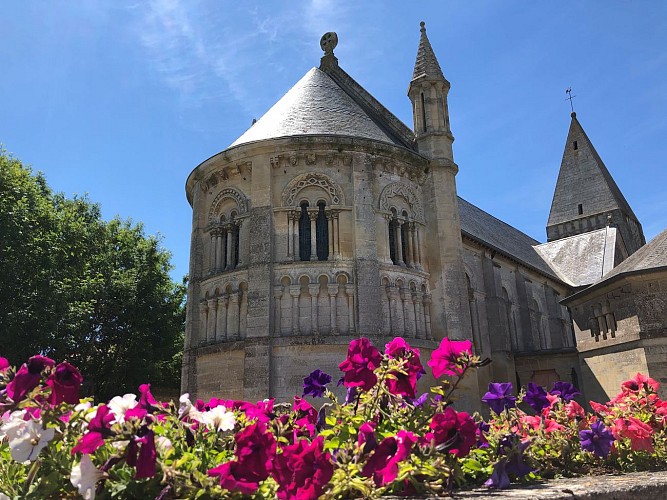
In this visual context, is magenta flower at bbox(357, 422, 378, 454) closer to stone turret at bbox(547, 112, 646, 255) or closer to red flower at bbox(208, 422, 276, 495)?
red flower at bbox(208, 422, 276, 495)

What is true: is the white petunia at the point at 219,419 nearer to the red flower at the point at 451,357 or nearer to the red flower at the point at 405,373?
the red flower at the point at 405,373

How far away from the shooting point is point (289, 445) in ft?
10.6

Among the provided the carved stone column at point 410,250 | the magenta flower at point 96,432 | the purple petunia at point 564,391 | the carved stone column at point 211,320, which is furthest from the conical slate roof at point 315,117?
the magenta flower at point 96,432

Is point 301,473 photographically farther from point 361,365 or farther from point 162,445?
point 361,365

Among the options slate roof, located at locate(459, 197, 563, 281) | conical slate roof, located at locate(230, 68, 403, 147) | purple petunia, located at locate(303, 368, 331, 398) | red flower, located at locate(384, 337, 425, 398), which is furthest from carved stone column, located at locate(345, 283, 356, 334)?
red flower, located at locate(384, 337, 425, 398)

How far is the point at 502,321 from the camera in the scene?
84.4 feet

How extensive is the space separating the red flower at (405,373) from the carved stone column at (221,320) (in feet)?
47.9

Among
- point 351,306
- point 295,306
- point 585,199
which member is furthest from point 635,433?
point 585,199

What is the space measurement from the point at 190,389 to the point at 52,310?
22.6 feet

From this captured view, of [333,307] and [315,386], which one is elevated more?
[333,307]

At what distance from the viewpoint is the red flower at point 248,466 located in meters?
2.45

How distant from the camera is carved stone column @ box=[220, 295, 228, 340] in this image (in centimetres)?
1808

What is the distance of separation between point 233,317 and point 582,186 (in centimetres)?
4491

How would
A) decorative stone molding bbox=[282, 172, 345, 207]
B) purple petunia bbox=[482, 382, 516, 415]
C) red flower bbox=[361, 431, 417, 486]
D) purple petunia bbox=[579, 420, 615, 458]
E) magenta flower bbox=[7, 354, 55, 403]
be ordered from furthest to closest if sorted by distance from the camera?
decorative stone molding bbox=[282, 172, 345, 207] → purple petunia bbox=[482, 382, 516, 415] → purple petunia bbox=[579, 420, 615, 458] → magenta flower bbox=[7, 354, 55, 403] → red flower bbox=[361, 431, 417, 486]
